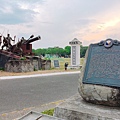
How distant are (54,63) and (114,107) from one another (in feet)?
46.3

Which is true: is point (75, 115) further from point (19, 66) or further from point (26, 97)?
point (19, 66)

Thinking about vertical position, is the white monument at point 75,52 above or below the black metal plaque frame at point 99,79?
above

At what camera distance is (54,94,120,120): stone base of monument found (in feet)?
8.67

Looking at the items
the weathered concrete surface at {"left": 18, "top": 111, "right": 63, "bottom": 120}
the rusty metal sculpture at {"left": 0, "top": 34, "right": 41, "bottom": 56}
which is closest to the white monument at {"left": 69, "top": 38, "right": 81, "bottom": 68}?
the rusty metal sculpture at {"left": 0, "top": 34, "right": 41, "bottom": 56}

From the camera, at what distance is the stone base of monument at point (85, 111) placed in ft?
8.67

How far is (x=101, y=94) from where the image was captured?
286 centimetres

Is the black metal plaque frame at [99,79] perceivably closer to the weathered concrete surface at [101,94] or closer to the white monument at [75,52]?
the weathered concrete surface at [101,94]

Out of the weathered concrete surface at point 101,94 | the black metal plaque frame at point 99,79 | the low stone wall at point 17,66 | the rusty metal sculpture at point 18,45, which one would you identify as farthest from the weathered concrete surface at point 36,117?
the rusty metal sculpture at point 18,45

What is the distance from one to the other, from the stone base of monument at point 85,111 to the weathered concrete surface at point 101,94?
9cm

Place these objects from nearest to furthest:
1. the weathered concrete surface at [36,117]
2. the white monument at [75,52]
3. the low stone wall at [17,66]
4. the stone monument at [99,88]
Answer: the weathered concrete surface at [36,117] → the stone monument at [99,88] → the low stone wall at [17,66] → the white monument at [75,52]

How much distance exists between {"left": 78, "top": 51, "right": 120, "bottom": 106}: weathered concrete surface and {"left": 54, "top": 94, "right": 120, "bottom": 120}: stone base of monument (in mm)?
95

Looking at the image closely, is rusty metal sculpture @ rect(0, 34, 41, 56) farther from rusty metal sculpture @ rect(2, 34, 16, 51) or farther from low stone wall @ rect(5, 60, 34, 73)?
low stone wall @ rect(5, 60, 34, 73)

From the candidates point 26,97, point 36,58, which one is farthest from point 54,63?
point 26,97

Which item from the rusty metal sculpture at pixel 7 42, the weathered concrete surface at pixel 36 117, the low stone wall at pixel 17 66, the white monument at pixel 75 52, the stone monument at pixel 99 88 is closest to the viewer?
the weathered concrete surface at pixel 36 117
